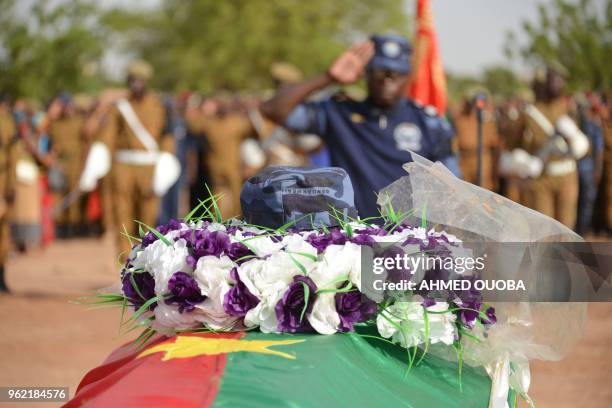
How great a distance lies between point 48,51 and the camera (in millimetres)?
23375

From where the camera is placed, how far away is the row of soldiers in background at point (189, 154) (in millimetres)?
11211

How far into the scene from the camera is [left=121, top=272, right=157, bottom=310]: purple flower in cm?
303

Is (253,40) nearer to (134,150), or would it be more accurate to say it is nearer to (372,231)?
(134,150)

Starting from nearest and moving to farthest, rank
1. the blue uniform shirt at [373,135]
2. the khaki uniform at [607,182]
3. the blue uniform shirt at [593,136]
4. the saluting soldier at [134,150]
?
the blue uniform shirt at [373,135]
the saluting soldier at [134,150]
the blue uniform shirt at [593,136]
the khaki uniform at [607,182]

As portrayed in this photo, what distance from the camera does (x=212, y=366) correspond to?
2582mm

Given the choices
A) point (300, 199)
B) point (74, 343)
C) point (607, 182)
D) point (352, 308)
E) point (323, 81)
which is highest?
point (323, 81)

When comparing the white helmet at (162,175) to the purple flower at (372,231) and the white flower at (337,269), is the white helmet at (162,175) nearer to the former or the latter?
the purple flower at (372,231)

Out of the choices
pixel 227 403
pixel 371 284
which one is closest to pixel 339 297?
pixel 371 284

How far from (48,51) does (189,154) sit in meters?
6.20

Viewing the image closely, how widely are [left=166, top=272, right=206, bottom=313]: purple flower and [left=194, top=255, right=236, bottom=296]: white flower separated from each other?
0.08 feet

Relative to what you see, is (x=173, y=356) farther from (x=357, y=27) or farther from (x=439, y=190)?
(x=357, y=27)

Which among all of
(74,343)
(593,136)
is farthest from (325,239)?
(593,136)

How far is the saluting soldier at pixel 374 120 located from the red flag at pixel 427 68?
42.9 inches

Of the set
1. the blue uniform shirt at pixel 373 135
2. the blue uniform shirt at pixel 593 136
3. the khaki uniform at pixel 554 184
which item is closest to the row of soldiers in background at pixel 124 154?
the blue uniform shirt at pixel 373 135
